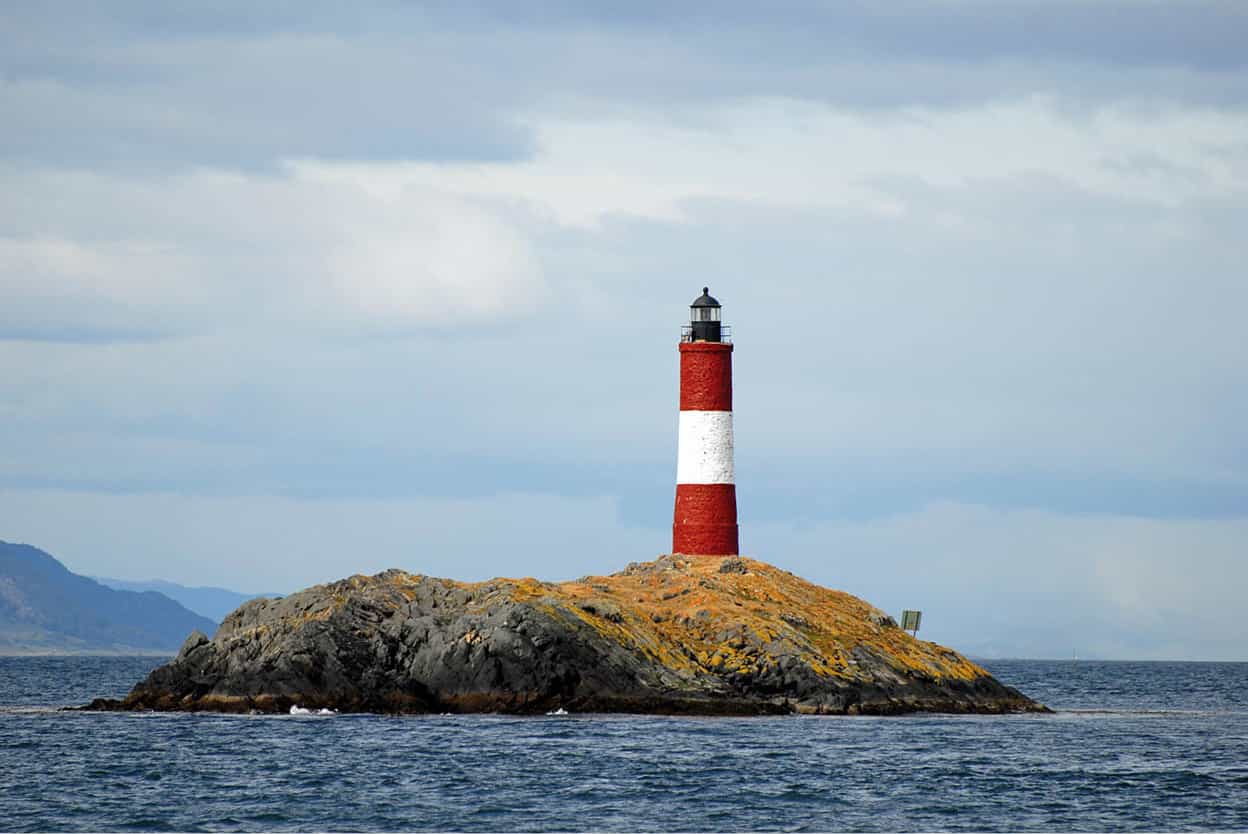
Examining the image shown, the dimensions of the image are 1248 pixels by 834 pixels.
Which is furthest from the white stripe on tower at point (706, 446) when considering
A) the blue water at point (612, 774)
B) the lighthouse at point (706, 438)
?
the blue water at point (612, 774)

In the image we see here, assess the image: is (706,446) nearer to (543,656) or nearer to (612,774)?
(543,656)

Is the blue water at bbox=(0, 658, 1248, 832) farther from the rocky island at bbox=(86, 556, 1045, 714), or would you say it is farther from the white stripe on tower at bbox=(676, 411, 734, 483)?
the white stripe on tower at bbox=(676, 411, 734, 483)

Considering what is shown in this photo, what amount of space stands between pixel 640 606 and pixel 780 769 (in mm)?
18081

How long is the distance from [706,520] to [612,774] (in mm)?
23747

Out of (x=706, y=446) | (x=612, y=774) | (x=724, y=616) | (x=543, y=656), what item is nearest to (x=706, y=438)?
(x=706, y=446)

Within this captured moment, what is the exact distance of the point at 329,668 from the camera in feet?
194

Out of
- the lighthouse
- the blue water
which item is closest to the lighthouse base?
the lighthouse

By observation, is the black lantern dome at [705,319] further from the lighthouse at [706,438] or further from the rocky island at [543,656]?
the rocky island at [543,656]

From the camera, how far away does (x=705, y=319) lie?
67.4 m

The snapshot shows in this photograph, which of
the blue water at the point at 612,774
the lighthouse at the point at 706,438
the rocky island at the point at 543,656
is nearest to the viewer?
the blue water at the point at 612,774

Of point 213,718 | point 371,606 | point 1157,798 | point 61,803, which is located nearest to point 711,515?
point 371,606

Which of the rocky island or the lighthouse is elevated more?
the lighthouse

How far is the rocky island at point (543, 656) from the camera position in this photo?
5775 centimetres

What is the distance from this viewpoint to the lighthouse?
218 ft
